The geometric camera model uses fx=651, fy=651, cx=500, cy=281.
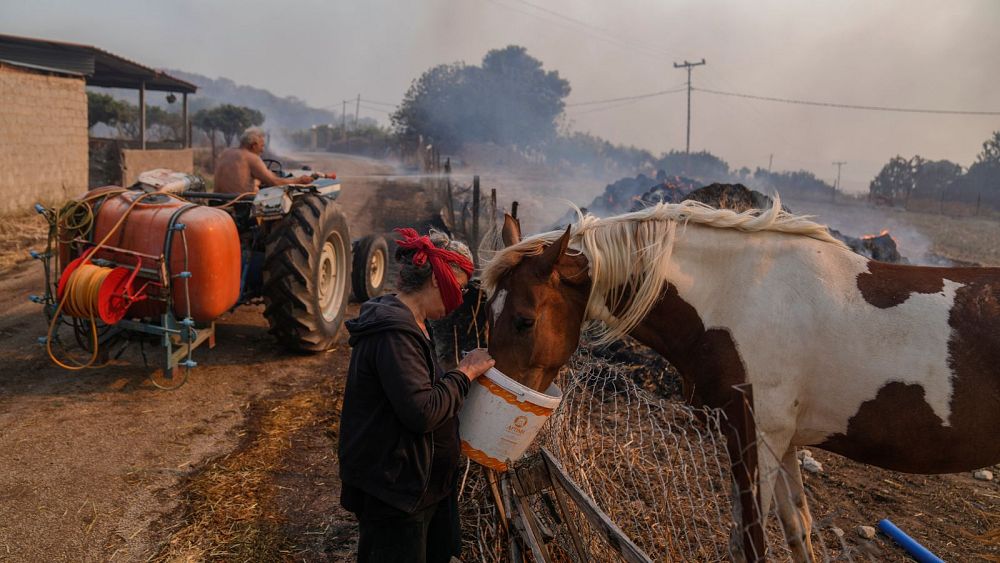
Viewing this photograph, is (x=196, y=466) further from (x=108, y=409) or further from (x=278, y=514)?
(x=108, y=409)

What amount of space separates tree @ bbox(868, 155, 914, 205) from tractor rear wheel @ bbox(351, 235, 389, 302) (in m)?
39.9

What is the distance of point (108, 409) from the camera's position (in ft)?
15.4

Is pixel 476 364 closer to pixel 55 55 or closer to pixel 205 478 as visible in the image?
pixel 205 478

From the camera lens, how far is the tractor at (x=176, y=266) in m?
4.70

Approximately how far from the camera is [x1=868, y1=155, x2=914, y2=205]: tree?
41.1 m

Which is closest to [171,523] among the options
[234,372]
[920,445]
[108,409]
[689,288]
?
[108,409]

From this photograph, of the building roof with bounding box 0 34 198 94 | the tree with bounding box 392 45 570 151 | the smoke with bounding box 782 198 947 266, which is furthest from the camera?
the tree with bounding box 392 45 570 151

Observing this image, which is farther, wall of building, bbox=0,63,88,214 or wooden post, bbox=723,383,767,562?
wall of building, bbox=0,63,88,214

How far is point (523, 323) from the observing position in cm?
262


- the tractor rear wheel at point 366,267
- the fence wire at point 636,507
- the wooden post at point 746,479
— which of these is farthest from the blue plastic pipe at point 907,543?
the tractor rear wheel at point 366,267

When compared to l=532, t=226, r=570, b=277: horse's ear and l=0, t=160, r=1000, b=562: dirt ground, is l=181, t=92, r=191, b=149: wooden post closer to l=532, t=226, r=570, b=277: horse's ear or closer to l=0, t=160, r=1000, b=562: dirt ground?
l=0, t=160, r=1000, b=562: dirt ground

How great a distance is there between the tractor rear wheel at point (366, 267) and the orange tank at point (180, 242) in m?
2.61

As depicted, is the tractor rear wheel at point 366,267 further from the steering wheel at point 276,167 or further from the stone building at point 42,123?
the stone building at point 42,123

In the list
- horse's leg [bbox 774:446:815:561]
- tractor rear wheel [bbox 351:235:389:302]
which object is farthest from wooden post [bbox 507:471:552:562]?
tractor rear wheel [bbox 351:235:389:302]
